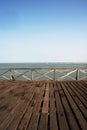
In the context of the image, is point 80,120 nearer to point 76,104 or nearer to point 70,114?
point 70,114

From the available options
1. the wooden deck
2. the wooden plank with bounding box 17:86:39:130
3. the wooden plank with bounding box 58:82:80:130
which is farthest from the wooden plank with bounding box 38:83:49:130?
the wooden plank with bounding box 58:82:80:130

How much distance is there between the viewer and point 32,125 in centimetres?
285

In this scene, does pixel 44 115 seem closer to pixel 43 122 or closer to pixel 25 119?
pixel 43 122

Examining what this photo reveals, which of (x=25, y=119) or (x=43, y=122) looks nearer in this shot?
(x=43, y=122)

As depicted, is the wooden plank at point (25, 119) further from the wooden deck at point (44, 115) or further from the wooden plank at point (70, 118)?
the wooden plank at point (70, 118)

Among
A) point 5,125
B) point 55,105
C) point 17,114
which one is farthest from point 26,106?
point 5,125

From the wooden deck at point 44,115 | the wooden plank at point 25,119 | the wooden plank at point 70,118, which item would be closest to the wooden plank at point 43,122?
the wooden deck at point 44,115

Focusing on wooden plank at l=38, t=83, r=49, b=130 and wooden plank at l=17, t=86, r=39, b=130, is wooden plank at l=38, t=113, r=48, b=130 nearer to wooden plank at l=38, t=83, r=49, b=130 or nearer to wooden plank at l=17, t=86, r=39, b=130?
wooden plank at l=38, t=83, r=49, b=130

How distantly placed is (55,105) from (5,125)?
1712mm

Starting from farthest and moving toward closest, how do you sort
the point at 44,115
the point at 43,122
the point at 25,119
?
the point at 44,115 → the point at 25,119 → the point at 43,122

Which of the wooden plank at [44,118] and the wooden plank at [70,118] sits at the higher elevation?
the wooden plank at [70,118]

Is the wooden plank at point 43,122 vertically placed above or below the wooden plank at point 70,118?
below

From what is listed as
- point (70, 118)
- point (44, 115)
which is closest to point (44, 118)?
point (44, 115)

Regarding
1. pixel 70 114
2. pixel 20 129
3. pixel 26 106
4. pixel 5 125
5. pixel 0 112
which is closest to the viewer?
pixel 20 129
